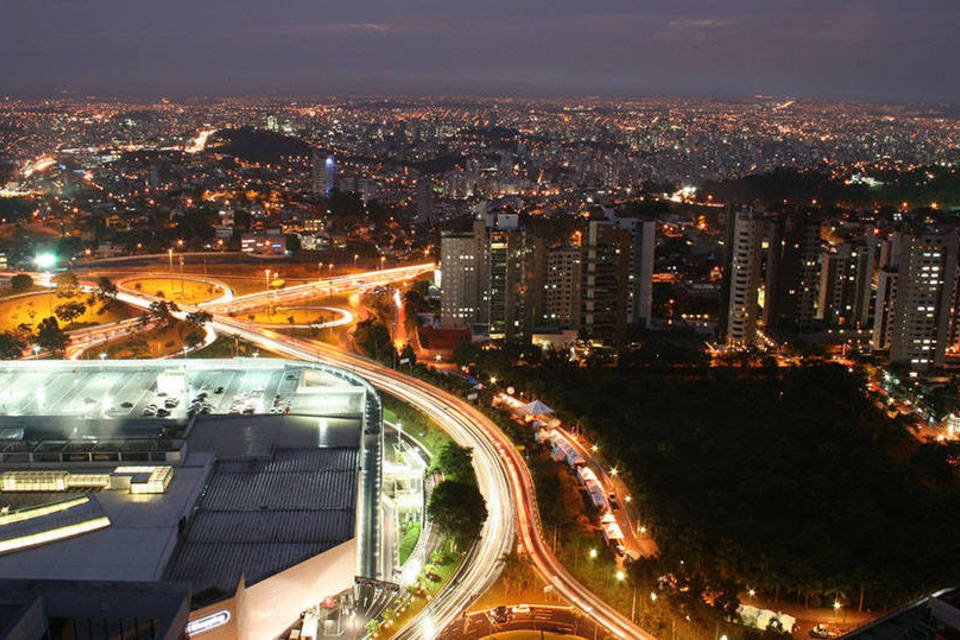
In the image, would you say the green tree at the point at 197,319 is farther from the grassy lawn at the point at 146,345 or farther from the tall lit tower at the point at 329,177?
the tall lit tower at the point at 329,177

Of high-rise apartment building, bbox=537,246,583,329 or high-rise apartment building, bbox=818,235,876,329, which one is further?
high-rise apartment building, bbox=818,235,876,329

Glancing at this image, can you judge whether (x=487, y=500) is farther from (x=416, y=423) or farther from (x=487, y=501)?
(x=416, y=423)

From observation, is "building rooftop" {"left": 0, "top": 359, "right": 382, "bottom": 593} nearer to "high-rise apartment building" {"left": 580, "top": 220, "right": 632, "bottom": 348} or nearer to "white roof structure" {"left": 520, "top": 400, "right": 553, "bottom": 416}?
"white roof structure" {"left": 520, "top": 400, "right": 553, "bottom": 416}

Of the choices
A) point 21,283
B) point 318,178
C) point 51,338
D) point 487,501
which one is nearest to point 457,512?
point 487,501

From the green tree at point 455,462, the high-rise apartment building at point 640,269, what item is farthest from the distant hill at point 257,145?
the green tree at point 455,462

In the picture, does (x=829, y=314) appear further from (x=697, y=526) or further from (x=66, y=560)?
(x=66, y=560)

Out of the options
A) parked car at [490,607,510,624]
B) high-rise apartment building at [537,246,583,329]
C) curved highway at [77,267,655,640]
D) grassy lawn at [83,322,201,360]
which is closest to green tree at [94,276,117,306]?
grassy lawn at [83,322,201,360]
